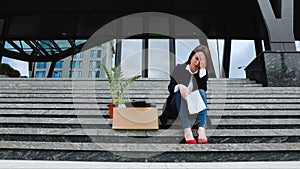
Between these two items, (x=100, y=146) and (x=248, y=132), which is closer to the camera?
(x=100, y=146)

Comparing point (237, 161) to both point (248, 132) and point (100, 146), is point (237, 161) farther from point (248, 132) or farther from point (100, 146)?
point (100, 146)

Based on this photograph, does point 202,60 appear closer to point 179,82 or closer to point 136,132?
point 179,82

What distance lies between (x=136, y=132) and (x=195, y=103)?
20.1 inches

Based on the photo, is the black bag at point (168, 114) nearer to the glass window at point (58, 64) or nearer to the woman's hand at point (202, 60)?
the woman's hand at point (202, 60)

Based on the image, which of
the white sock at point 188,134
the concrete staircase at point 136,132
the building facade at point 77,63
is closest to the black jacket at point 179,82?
the concrete staircase at point 136,132

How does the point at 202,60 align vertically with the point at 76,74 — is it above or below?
below

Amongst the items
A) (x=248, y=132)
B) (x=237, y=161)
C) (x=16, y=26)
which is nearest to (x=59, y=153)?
(x=237, y=161)

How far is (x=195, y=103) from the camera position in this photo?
188 cm

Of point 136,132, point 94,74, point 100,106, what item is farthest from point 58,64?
point 136,132

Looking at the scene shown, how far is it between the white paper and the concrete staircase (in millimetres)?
226

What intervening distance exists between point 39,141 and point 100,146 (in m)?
0.52

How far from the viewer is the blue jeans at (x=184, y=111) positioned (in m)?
1.85

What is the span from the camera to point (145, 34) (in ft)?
23.7

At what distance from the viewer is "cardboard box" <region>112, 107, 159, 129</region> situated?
1.86 m
